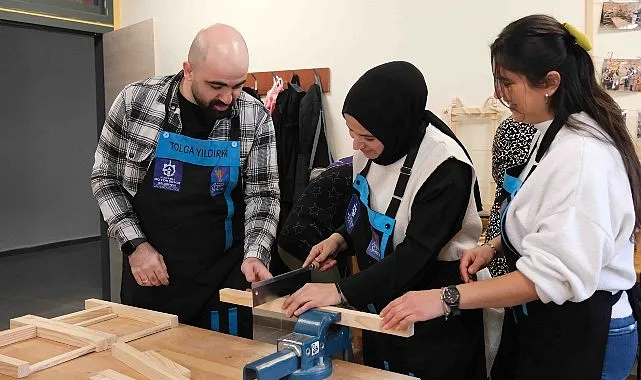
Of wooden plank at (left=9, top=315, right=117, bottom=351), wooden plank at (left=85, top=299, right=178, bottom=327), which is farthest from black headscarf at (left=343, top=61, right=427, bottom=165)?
wooden plank at (left=9, top=315, right=117, bottom=351)

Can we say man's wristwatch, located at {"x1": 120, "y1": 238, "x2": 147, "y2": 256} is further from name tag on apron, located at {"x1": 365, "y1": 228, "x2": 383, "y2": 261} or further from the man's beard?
name tag on apron, located at {"x1": 365, "y1": 228, "x2": 383, "y2": 261}

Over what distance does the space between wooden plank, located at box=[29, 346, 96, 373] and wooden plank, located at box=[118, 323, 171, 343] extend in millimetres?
89

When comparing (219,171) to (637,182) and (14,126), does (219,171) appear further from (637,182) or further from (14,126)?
(14,126)

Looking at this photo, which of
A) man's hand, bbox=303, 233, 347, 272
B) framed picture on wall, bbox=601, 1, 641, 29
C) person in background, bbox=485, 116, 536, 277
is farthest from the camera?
framed picture on wall, bbox=601, 1, 641, 29

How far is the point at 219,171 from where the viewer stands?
2.07 m

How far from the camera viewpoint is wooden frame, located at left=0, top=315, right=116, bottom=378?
58.5 inches

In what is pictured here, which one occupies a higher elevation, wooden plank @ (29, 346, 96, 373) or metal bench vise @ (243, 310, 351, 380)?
metal bench vise @ (243, 310, 351, 380)

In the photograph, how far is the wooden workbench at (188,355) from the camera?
1.48m

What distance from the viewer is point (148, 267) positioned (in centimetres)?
199

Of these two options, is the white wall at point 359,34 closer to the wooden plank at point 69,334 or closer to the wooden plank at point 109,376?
the wooden plank at point 69,334

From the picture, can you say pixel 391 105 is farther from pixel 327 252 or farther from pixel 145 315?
pixel 145 315

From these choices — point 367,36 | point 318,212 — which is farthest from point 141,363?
point 367,36

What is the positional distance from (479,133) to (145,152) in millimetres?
2450

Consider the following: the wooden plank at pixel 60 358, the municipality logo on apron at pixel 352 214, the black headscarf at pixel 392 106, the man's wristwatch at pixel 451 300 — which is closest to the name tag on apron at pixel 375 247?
the municipality logo on apron at pixel 352 214
